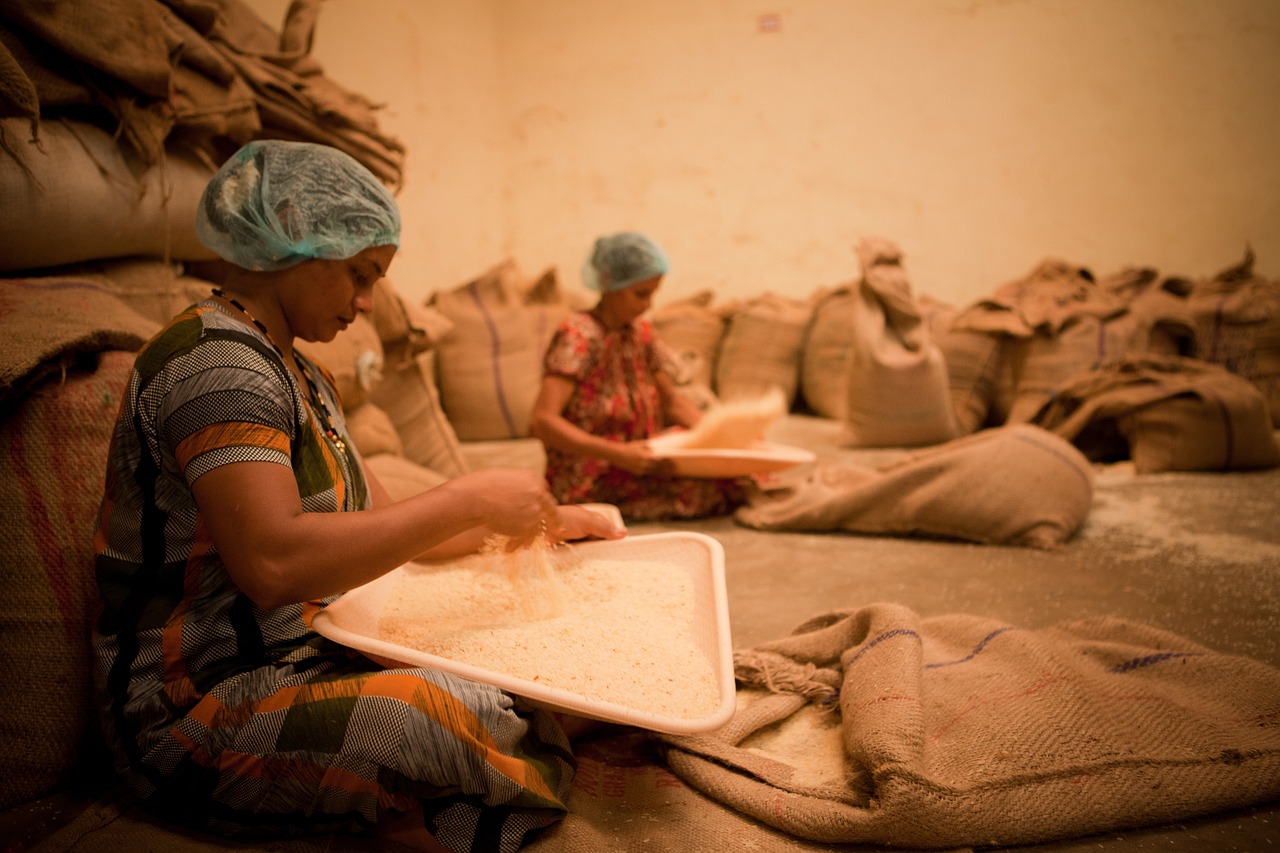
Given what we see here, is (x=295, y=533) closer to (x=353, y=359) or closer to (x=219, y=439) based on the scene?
(x=219, y=439)

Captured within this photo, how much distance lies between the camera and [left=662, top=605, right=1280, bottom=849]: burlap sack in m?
1.03

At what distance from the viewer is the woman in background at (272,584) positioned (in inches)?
37.7

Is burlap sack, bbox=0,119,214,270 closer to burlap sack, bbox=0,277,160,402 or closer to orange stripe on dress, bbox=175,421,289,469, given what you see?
burlap sack, bbox=0,277,160,402

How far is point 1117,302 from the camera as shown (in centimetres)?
376

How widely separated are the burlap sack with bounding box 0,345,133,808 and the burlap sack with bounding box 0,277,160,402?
0.17 ft

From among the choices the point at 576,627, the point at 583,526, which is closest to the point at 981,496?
the point at 583,526

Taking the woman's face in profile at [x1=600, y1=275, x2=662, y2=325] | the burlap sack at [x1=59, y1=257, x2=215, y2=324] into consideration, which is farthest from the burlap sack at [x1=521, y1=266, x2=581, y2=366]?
the burlap sack at [x1=59, y1=257, x2=215, y2=324]

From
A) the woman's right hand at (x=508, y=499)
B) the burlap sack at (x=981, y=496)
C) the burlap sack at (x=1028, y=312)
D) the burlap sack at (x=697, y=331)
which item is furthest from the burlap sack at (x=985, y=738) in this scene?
the burlap sack at (x=697, y=331)

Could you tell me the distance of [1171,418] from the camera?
115 inches

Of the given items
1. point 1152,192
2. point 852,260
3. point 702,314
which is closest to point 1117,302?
point 1152,192

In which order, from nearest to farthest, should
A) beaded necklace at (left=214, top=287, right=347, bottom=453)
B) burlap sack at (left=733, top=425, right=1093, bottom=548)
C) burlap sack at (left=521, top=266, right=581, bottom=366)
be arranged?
beaded necklace at (left=214, top=287, right=347, bottom=453) < burlap sack at (left=733, top=425, right=1093, bottom=548) < burlap sack at (left=521, top=266, right=581, bottom=366)

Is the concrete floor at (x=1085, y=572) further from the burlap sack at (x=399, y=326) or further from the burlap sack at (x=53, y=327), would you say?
the burlap sack at (x=53, y=327)

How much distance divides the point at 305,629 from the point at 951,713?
1.00 metres

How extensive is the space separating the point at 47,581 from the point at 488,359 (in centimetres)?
284
